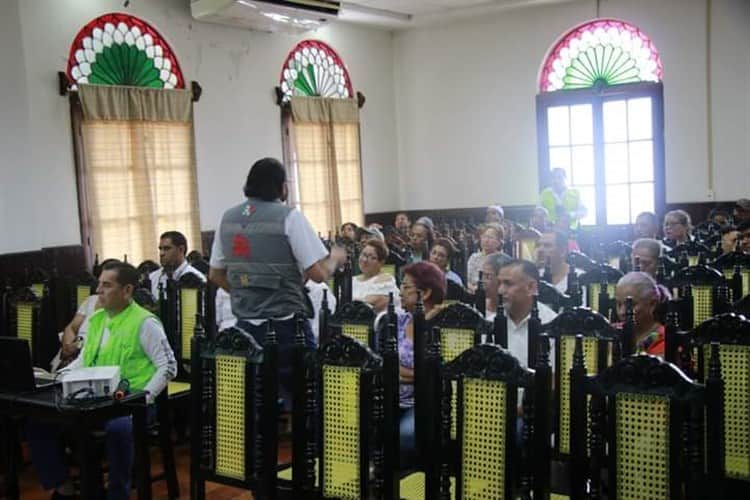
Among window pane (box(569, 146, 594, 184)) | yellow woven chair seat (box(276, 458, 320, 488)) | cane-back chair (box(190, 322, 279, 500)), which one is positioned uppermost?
window pane (box(569, 146, 594, 184))

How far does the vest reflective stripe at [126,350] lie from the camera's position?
3316 mm

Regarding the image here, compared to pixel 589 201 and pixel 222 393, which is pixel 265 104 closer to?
pixel 589 201

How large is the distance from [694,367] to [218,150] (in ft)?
22.1

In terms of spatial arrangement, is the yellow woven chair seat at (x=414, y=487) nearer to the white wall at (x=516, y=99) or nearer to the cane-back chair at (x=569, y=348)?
the cane-back chair at (x=569, y=348)

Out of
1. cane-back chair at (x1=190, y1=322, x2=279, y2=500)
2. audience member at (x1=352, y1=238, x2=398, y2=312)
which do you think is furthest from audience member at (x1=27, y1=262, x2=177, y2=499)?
audience member at (x1=352, y1=238, x2=398, y2=312)

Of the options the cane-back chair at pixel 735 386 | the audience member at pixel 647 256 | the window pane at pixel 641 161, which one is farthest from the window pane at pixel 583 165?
the cane-back chair at pixel 735 386

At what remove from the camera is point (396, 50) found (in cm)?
1147

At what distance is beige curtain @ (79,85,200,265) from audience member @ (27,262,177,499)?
420cm

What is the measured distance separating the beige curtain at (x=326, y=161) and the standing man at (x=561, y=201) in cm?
279

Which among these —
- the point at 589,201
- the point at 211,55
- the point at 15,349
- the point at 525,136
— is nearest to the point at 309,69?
the point at 211,55

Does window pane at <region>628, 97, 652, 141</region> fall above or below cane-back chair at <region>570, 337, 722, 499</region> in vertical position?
above

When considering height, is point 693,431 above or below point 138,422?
above

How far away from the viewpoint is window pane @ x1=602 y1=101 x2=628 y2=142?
1008 centimetres

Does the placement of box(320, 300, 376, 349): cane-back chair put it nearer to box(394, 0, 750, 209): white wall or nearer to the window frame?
the window frame
